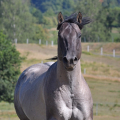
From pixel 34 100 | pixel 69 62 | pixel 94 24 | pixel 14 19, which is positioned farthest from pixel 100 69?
pixel 69 62

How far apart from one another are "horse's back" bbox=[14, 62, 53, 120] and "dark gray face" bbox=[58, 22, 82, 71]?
47.2 inches

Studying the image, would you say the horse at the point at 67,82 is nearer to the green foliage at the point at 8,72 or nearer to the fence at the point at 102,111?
the fence at the point at 102,111

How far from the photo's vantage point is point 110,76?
38.1 meters

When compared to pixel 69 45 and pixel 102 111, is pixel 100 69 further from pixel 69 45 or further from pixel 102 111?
pixel 69 45

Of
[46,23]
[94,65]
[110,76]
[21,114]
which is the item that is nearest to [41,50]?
[94,65]

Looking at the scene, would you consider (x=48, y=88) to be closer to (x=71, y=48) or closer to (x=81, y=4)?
(x=71, y=48)

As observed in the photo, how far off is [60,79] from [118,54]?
50.2 m

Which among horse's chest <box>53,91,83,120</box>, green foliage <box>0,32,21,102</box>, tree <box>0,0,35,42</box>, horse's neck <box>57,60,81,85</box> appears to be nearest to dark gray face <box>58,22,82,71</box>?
horse's neck <box>57,60,81,85</box>

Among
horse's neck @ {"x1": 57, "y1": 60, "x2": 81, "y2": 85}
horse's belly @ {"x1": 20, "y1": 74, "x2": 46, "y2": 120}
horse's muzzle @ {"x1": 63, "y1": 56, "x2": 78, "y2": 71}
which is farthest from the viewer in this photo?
horse's belly @ {"x1": 20, "y1": 74, "x2": 46, "y2": 120}

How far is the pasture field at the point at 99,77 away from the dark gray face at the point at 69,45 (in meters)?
14.2

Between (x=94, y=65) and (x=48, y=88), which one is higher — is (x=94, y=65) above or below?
below

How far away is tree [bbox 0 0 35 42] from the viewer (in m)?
63.3

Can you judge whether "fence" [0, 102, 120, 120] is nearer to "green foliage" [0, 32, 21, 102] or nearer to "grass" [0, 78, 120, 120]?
"grass" [0, 78, 120, 120]

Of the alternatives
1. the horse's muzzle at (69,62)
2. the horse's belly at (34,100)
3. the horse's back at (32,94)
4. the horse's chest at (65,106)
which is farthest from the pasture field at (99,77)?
the horse's muzzle at (69,62)
